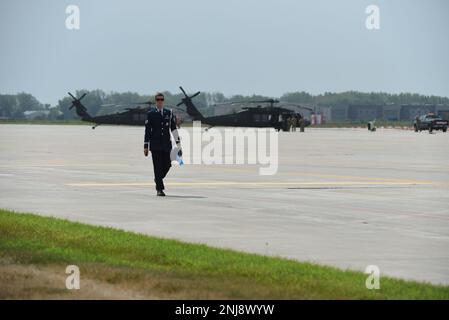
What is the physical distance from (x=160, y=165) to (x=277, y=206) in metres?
3.48

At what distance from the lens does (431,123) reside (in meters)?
107

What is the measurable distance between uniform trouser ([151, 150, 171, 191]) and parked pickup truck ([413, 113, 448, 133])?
8502 centimetres

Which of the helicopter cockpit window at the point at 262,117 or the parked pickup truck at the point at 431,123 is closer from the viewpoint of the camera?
the helicopter cockpit window at the point at 262,117

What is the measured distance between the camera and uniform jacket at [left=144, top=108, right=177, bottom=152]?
71.8 ft

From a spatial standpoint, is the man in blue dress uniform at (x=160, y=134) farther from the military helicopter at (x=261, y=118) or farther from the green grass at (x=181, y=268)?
the military helicopter at (x=261, y=118)

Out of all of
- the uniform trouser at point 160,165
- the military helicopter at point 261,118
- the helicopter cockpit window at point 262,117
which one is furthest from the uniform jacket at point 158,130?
the helicopter cockpit window at point 262,117

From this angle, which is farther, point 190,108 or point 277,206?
point 190,108

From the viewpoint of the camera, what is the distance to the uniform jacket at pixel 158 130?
21875mm

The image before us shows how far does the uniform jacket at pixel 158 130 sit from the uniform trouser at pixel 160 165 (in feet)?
0.43

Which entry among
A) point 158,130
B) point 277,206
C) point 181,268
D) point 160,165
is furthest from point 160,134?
point 181,268

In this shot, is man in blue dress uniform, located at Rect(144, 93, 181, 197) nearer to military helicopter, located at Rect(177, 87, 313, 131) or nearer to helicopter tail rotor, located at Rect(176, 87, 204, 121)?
military helicopter, located at Rect(177, 87, 313, 131)

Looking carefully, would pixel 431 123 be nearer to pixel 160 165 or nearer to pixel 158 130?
pixel 158 130

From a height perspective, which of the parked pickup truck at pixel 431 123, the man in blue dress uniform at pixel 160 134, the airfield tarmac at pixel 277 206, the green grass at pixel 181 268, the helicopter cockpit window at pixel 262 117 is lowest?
the parked pickup truck at pixel 431 123
